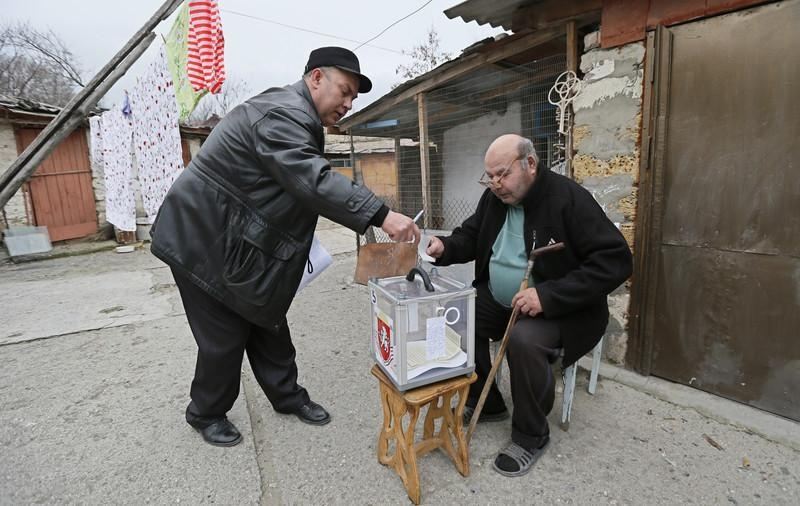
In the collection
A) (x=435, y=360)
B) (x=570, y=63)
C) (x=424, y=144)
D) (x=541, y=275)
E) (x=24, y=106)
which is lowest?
(x=435, y=360)

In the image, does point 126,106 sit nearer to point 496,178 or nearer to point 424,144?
point 424,144

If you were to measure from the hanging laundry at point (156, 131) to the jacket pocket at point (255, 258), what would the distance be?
14.2ft

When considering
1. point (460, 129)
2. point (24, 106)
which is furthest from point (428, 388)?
point (24, 106)

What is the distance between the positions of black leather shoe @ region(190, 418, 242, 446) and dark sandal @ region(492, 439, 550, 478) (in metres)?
1.37

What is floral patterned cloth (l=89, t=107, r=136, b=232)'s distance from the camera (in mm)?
7258

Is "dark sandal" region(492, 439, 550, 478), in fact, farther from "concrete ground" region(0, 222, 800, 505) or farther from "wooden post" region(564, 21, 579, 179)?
"wooden post" region(564, 21, 579, 179)

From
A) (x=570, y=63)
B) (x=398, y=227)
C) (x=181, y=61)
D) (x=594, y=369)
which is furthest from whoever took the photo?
(x=181, y=61)

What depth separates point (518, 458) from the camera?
2006 mm

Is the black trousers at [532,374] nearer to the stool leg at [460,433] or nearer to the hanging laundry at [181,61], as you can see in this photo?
the stool leg at [460,433]

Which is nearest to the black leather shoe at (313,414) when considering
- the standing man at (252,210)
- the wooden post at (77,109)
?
the standing man at (252,210)

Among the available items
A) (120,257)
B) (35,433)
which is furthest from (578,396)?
(120,257)

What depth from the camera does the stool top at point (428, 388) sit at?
1.70m

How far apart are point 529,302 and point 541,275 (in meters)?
0.26

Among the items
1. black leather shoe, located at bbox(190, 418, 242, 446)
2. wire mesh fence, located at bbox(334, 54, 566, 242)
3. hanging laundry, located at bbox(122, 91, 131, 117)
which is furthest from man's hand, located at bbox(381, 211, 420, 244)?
hanging laundry, located at bbox(122, 91, 131, 117)
